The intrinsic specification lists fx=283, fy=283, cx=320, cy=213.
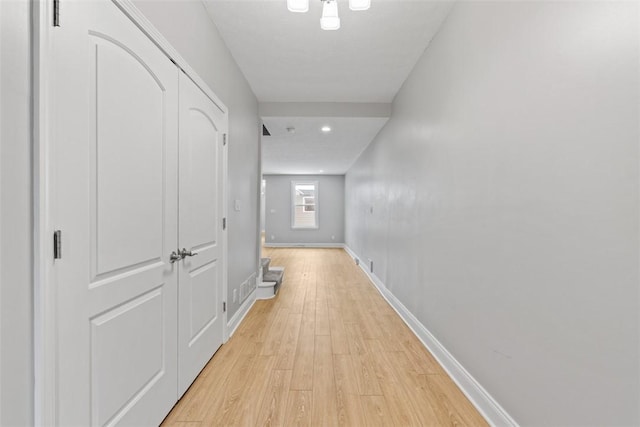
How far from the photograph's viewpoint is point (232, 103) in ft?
8.59

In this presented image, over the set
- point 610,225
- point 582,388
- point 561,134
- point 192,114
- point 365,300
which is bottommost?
point 365,300

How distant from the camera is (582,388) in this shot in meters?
1.04

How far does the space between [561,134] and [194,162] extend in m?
1.93

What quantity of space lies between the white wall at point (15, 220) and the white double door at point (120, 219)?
0.06 m

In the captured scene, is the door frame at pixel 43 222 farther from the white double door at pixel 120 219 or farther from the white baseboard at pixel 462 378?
the white baseboard at pixel 462 378

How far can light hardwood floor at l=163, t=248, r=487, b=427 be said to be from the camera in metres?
1.58

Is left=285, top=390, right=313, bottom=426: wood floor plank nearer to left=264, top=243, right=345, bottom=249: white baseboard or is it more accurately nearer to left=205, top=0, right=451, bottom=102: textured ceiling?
left=205, top=0, right=451, bottom=102: textured ceiling

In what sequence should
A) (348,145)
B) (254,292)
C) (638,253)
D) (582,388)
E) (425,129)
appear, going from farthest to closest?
1. (348,145)
2. (254,292)
3. (425,129)
4. (582,388)
5. (638,253)

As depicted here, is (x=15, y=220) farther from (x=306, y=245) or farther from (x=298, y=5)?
(x=306, y=245)

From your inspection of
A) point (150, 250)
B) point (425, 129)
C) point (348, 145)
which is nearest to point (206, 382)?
point (150, 250)

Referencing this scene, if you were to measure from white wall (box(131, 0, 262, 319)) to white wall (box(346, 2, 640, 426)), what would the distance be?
1.75m

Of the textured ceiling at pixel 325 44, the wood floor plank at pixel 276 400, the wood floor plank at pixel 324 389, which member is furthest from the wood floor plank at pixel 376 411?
the textured ceiling at pixel 325 44

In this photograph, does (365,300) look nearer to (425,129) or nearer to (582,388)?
(425,129)

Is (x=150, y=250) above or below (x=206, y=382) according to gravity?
above
